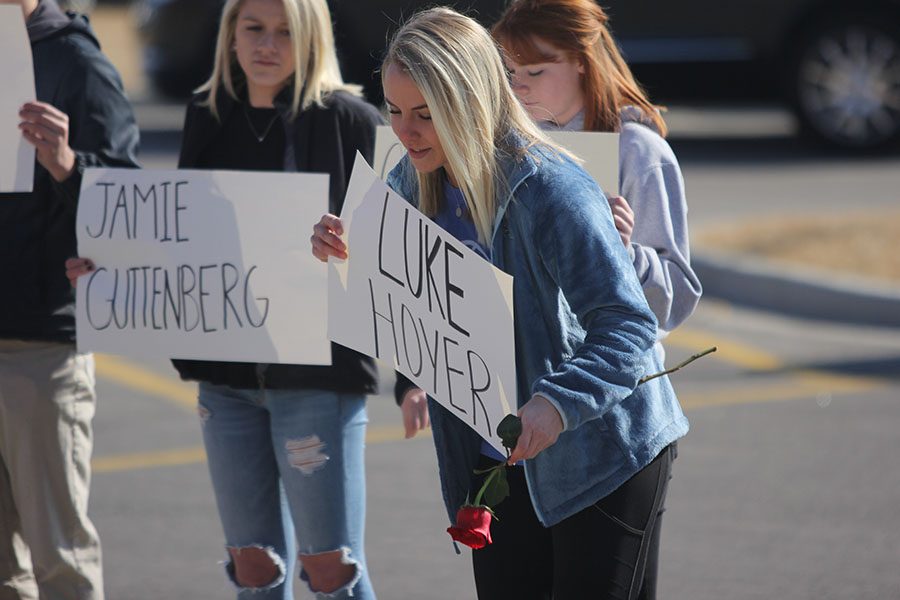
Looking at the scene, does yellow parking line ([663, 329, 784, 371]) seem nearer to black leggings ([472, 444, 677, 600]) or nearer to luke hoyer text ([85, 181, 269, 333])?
luke hoyer text ([85, 181, 269, 333])

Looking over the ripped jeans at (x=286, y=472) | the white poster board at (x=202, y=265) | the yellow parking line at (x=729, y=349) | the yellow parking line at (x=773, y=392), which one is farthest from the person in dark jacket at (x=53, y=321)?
the yellow parking line at (x=729, y=349)

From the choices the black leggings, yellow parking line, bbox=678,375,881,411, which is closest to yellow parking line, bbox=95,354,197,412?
yellow parking line, bbox=678,375,881,411

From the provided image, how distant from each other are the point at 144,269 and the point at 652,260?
1.32 metres

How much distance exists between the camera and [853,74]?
1243 centimetres

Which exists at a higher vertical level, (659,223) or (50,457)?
(659,223)

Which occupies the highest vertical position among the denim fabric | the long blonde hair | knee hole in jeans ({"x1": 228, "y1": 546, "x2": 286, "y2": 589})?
the long blonde hair

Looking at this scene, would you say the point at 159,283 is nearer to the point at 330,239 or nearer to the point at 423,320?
the point at 330,239

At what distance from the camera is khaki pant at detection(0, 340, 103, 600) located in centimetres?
372

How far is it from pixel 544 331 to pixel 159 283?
4.27ft

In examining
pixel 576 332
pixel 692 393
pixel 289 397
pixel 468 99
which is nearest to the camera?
pixel 468 99

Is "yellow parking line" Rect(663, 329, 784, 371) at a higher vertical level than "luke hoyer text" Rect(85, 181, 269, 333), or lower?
lower

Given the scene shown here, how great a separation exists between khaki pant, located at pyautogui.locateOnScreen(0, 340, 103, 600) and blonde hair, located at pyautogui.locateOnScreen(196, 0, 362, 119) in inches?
29.5

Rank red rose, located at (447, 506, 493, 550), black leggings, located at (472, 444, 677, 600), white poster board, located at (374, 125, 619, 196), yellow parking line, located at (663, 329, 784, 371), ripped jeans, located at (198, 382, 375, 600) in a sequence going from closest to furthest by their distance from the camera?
red rose, located at (447, 506, 493, 550) → black leggings, located at (472, 444, 677, 600) → white poster board, located at (374, 125, 619, 196) → ripped jeans, located at (198, 382, 375, 600) → yellow parking line, located at (663, 329, 784, 371)

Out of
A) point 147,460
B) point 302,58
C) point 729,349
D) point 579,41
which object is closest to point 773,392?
point 729,349
